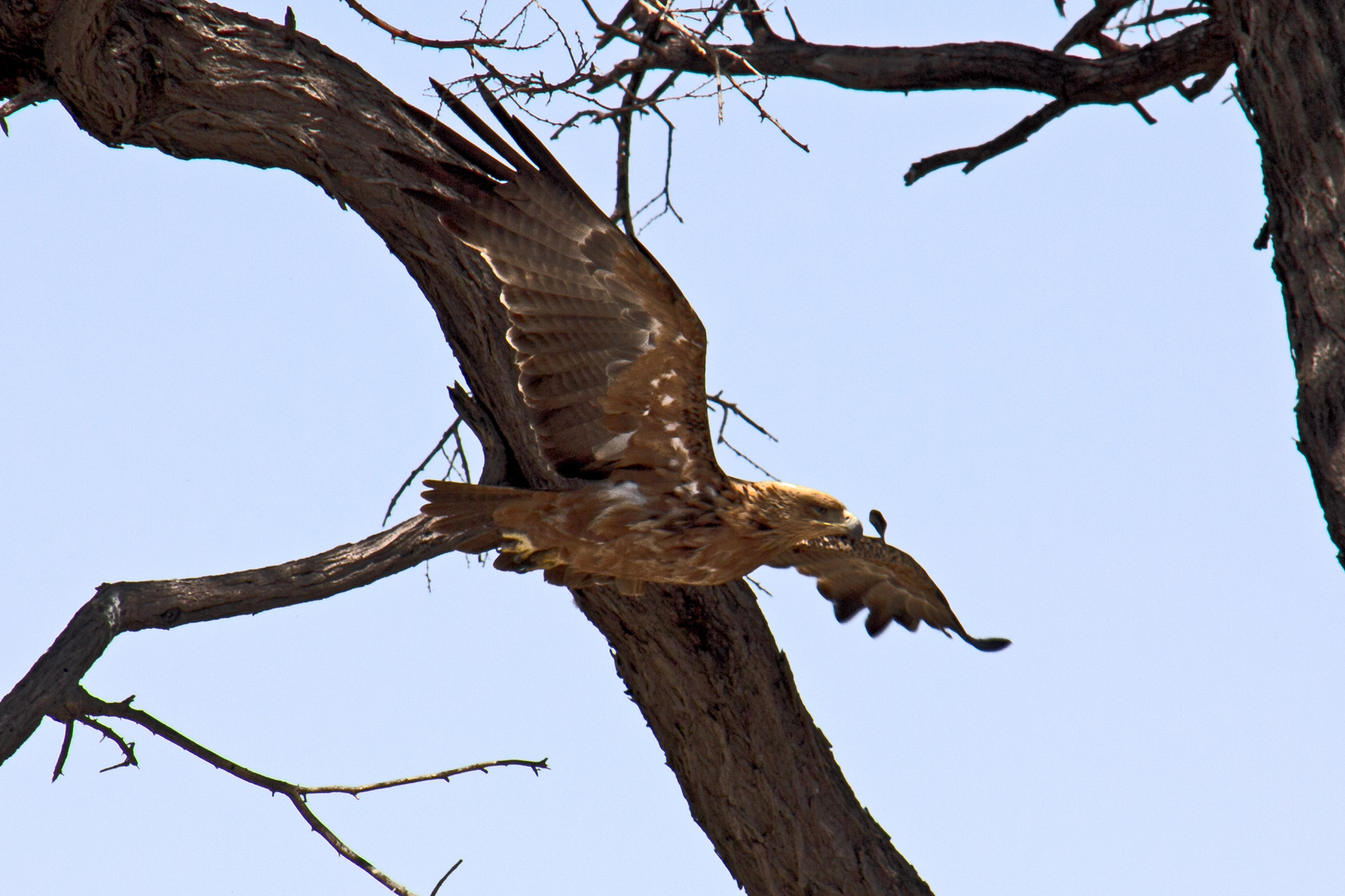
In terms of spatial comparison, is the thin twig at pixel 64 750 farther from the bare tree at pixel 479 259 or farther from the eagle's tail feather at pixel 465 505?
the eagle's tail feather at pixel 465 505

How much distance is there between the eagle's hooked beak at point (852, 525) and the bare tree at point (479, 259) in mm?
433

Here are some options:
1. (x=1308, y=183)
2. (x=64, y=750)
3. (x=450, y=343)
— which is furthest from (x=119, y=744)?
(x=1308, y=183)

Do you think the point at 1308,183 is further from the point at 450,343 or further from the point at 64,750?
the point at 64,750

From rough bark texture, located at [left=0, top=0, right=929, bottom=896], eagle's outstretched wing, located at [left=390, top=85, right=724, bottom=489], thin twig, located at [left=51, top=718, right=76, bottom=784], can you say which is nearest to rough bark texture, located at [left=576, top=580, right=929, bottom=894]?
rough bark texture, located at [left=0, top=0, right=929, bottom=896]

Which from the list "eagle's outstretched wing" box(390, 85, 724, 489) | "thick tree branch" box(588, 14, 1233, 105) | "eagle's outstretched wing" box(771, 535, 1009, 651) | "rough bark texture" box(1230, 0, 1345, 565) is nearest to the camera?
"rough bark texture" box(1230, 0, 1345, 565)

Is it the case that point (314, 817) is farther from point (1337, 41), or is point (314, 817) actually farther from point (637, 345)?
point (1337, 41)

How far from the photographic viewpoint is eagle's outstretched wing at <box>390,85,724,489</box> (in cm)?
359

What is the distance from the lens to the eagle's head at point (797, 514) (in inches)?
161

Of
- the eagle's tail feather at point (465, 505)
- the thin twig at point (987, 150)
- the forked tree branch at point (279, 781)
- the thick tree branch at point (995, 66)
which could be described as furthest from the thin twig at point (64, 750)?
the thin twig at point (987, 150)

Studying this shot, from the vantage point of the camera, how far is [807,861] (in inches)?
165

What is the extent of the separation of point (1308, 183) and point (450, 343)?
8.71ft

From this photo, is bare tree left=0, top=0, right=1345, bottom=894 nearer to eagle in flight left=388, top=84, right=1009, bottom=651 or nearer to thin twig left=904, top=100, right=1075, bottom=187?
eagle in flight left=388, top=84, right=1009, bottom=651

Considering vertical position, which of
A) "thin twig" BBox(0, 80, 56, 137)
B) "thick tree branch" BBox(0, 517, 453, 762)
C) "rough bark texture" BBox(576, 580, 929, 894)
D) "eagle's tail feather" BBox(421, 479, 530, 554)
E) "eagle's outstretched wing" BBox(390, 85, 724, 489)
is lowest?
"rough bark texture" BBox(576, 580, 929, 894)

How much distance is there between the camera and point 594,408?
387cm
